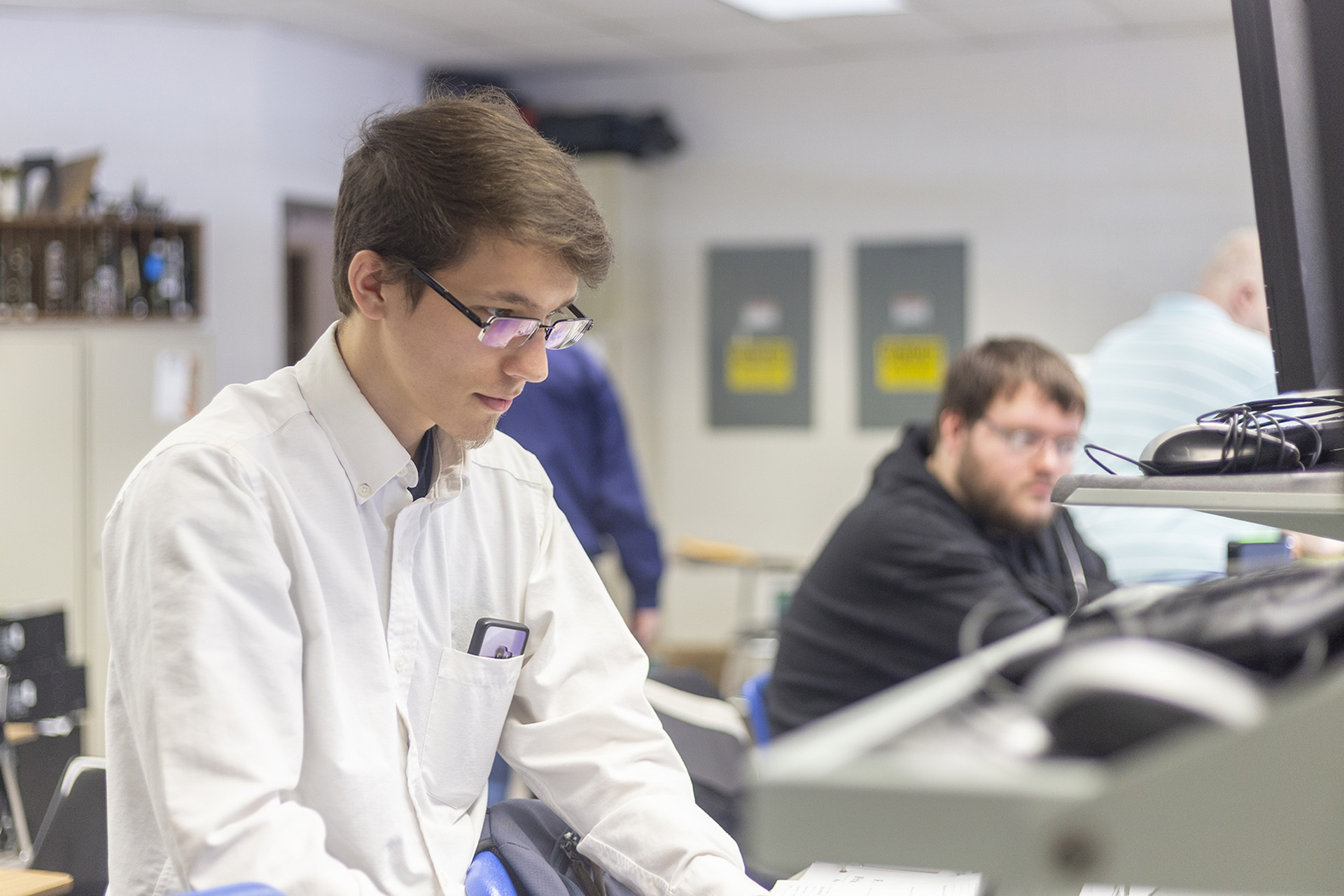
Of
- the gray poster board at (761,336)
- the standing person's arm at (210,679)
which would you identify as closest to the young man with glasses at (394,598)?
the standing person's arm at (210,679)

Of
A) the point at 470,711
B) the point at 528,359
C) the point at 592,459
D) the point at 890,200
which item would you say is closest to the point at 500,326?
the point at 528,359

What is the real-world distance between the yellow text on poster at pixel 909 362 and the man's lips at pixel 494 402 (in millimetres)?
4800

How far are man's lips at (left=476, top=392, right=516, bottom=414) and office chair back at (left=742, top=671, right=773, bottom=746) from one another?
1.14 m

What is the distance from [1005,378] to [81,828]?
5.27 ft

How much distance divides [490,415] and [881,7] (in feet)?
14.2

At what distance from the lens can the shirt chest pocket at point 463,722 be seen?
1287 mm

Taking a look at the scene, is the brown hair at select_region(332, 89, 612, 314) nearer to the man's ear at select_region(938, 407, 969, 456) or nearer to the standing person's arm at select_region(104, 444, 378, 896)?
the standing person's arm at select_region(104, 444, 378, 896)

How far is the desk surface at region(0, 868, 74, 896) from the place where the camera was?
5.10 feet

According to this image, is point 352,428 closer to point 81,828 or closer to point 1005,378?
point 81,828

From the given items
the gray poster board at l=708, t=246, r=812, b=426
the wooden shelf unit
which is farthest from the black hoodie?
the gray poster board at l=708, t=246, r=812, b=426

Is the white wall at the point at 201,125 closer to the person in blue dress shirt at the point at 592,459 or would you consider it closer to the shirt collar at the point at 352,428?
the person in blue dress shirt at the point at 592,459

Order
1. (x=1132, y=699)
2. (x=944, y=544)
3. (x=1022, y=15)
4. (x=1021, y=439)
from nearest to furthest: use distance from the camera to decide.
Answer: (x=1132, y=699), (x=944, y=544), (x=1021, y=439), (x=1022, y=15)

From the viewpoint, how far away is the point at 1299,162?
0.92 meters

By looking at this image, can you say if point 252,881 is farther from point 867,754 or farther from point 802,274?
point 802,274
